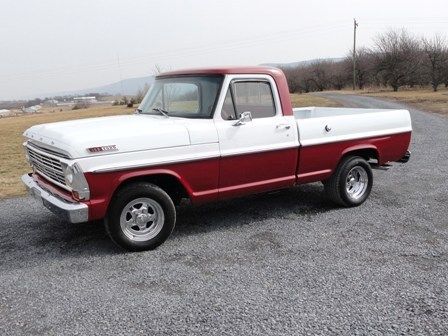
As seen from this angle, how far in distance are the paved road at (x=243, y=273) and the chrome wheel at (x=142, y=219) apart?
0.22 m

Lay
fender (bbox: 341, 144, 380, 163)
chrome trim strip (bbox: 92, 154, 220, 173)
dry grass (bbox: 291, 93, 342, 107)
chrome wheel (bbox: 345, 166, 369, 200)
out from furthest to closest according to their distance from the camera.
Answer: dry grass (bbox: 291, 93, 342, 107), chrome wheel (bbox: 345, 166, 369, 200), fender (bbox: 341, 144, 380, 163), chrome trim strip (bbox: 92, 154, 220, 173)

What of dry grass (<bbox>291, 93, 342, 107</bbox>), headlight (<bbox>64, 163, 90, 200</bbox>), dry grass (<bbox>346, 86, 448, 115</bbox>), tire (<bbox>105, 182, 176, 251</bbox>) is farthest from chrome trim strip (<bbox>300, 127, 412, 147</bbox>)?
dry grass (<bbox>291, 93, 342, 107</bbox>)

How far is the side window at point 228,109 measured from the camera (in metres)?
5.33

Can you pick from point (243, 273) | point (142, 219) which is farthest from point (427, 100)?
point (243, 273)

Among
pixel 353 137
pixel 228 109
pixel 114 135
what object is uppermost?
pixel 228 109

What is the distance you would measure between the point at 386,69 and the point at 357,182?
59.4 meters

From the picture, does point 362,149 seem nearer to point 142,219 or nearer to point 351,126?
point 351,126

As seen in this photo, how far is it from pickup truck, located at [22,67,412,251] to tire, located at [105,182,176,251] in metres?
0.01

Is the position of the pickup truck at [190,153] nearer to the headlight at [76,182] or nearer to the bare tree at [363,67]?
the headlight at [76,182]

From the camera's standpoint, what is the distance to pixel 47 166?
5.07 m

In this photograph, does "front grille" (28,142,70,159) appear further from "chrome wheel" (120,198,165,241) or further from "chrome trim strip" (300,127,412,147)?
"chrome trim strip" (300,127,412,147)

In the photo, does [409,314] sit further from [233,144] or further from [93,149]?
[93,149]

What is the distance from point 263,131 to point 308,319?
8.59 feet

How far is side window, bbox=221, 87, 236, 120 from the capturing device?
5.33 meters
